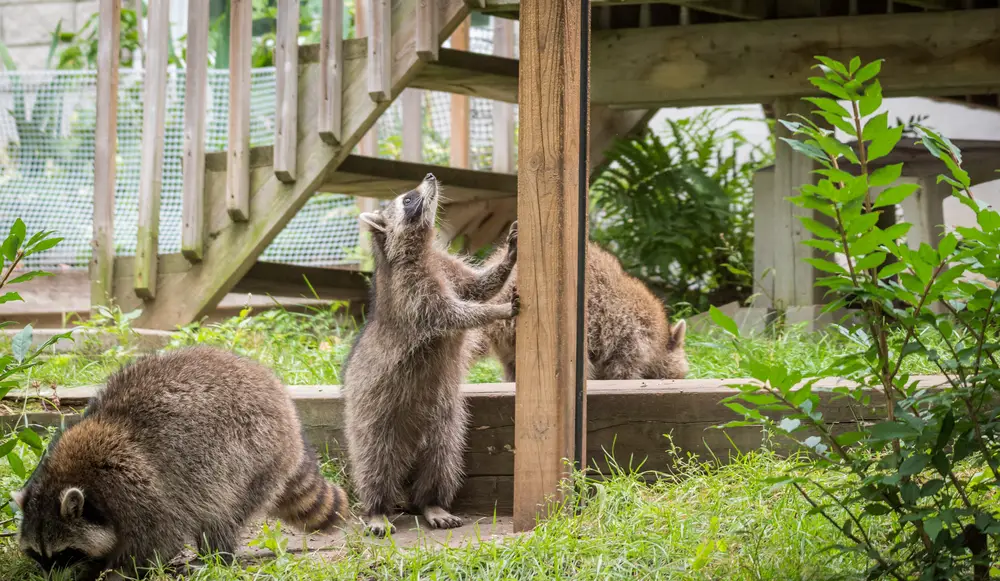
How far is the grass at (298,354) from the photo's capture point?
543cm

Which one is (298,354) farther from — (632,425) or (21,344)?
(21,344)

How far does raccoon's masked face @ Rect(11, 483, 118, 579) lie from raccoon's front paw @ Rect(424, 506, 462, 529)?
1253mm

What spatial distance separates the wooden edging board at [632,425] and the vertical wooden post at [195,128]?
80.6 inches

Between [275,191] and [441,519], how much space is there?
2979 mm

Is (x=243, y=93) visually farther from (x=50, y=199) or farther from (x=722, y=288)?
(x=722, y=288)

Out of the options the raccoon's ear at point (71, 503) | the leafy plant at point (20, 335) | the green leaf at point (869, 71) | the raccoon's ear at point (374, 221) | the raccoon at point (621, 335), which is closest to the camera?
the green leaf at point (869, 71)

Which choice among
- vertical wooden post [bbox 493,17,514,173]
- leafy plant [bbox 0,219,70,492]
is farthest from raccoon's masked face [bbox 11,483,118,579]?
vertical wooden post [bbox 493,17,514,173]

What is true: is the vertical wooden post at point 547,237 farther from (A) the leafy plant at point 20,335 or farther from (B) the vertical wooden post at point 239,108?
(B) the vertical wooden post at point 239,108

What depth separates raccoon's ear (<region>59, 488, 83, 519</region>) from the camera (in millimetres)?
3492

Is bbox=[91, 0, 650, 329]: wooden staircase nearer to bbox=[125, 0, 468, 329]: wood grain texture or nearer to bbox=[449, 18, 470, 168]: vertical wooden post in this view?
bbox=[125, 0, 468, 329]: wood grain texture

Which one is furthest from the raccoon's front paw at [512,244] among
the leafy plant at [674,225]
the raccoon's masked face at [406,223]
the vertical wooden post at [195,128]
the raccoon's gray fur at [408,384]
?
the leafy plant at [674,225]

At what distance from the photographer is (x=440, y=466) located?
174 inches

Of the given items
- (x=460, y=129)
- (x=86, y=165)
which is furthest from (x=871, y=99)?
(x=86, y=165)

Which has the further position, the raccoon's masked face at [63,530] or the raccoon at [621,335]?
the raccoon at [621,335]
